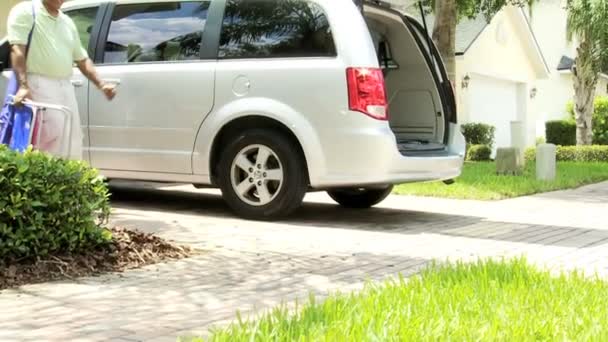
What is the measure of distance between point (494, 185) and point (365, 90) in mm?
4397

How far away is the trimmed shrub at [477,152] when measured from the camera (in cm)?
2202

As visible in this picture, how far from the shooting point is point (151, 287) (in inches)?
175

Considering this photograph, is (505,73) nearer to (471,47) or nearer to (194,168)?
(471,47)

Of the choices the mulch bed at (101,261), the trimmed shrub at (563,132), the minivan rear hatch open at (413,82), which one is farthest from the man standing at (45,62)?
the trimmed shrub at (563,132)

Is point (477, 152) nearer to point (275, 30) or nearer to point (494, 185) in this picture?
point (494, 185)

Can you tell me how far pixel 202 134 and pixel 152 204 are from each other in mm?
1426

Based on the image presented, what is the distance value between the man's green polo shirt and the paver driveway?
151 centimetres

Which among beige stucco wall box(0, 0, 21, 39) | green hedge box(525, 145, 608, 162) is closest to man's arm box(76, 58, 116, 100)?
beige stucco wall box(0, 0, 21, 39)

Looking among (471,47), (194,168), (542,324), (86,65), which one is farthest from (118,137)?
(471,47)

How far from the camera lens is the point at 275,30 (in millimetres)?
7211

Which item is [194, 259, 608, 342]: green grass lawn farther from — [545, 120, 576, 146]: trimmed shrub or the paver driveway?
[545, 120, 576, 146]: trimmed shrub

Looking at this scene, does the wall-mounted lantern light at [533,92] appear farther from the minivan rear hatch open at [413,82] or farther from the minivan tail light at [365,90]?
the minivan tail light at [365,90]

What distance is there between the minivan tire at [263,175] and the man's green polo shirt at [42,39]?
180 centimetres

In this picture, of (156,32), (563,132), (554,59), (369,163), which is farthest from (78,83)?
(554,59)
